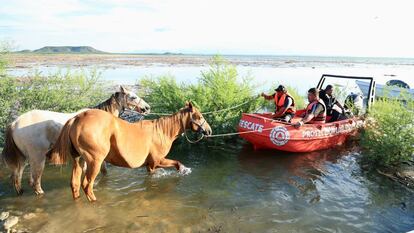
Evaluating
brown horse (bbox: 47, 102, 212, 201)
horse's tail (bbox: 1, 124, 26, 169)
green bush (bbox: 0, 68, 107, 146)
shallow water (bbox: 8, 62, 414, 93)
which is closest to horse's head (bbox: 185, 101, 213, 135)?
brown horse (bbox: 47, 102, 212, 201)

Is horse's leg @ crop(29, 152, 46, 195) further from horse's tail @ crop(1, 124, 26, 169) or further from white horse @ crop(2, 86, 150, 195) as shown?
horse's tail @ crop(1, 124, 26, 169)

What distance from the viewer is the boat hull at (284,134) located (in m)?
9.57

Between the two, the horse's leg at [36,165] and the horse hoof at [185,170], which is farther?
the horse hoof at [185,170]

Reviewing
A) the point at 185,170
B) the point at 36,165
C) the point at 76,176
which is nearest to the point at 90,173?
the point at 76,176

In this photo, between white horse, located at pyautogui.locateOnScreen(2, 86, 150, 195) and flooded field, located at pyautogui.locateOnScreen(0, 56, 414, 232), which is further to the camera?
white horse, located at pyautogui.locateOnScreen(2, 86, 150, 195)

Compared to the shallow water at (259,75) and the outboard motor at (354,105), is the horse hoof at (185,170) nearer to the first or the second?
the outboard motor at (354,105)

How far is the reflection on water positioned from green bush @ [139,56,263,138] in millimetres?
1856

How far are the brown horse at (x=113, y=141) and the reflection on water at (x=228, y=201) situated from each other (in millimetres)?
612

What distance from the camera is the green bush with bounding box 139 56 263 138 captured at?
10.6 m

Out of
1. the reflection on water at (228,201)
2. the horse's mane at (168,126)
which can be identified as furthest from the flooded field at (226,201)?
the horse's mane at (168,126)

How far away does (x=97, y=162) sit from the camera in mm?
5879

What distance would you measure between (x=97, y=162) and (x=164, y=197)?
1836mm

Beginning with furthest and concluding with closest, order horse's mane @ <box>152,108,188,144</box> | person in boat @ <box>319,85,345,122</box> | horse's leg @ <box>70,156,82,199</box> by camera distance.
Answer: person in boat @ <box>319,85,345,122</box>, horse's mane @ <box>152,108,188,144</box>, horse's leg @ <box>70,156,82,199</box>

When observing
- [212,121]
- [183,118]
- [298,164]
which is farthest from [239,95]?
[183,118]
